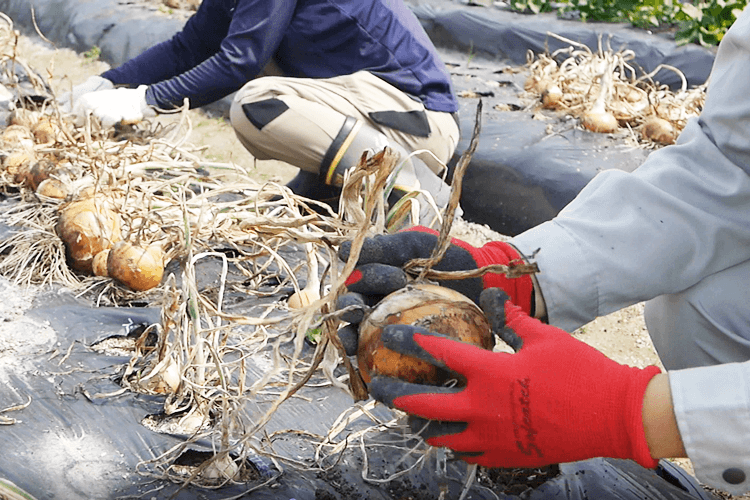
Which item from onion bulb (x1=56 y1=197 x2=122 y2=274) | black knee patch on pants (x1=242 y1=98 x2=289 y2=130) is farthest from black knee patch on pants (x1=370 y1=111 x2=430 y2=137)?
onion bulb (x1=56 y1=197 x2=122 y2=274)

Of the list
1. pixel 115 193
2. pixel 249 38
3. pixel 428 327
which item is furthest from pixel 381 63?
pixel 428 327

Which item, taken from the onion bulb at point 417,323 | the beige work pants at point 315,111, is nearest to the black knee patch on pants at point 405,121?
the beige work pants at point 315,111

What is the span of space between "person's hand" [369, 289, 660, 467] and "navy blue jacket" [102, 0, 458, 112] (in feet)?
6.06

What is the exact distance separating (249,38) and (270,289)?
3.59 feet

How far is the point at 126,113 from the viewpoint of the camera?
2691mm

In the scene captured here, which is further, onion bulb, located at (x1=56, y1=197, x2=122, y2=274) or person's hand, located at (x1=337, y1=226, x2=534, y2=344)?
onion bulb, located at (x1=56, y1=197, x2=122, y2=274)

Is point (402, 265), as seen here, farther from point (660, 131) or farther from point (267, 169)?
point (267, 169)

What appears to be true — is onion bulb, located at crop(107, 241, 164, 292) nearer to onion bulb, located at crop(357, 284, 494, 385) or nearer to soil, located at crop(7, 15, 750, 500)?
soil, located at crop(7, 15, 750, 500)

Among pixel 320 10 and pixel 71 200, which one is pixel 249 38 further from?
pixel 71 200

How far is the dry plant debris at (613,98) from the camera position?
11.1 ft

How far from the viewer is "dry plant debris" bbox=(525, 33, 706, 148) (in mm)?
3375

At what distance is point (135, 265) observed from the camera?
1.78 m

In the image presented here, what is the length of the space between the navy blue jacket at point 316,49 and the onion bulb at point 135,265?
3.52 ft

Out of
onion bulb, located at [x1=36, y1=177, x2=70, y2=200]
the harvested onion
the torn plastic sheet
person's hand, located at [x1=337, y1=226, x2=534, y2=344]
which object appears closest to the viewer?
person's hand, located at [x1=337, y1=226, x2=534, y2=344]
